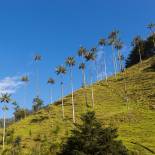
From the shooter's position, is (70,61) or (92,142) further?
(70,61)

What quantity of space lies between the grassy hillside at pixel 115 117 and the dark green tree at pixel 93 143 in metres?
24.7

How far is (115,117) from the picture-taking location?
138625mm

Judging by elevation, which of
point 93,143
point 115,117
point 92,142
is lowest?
point 93,143

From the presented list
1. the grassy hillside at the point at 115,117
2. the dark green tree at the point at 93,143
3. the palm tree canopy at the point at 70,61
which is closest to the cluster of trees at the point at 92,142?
the dark green tree at the point at 93,143

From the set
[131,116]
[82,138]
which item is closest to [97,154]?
[82,138]

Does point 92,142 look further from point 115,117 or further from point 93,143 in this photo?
point 115,117

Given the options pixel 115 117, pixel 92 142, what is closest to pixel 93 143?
pixel 92 142

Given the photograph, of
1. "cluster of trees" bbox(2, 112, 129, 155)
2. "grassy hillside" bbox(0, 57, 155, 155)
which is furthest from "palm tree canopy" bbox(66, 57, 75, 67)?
"cluster of trees" bbox(2, 112, 129, 155)

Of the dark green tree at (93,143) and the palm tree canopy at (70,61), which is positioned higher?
the palm tree canopy at (70,61)

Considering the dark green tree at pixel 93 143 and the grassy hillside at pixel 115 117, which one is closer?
the dark green tree at pixel 93 143

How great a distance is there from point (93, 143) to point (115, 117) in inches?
2987

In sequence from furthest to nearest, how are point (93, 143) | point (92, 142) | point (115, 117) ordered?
1. point (115, 117)
2. point (92, 142)
3. point (93, 143)

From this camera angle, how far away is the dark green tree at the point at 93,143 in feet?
208

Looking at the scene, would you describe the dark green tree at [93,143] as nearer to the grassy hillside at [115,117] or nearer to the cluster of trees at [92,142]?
the cluster of trees at [92,142]
